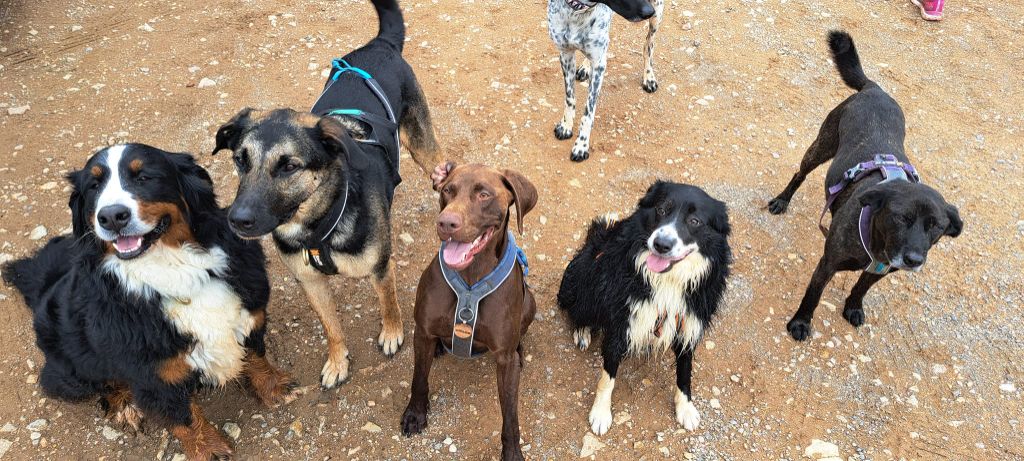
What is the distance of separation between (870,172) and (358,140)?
3660mm

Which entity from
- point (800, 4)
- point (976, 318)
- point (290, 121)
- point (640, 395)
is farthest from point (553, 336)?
point (800, 4)

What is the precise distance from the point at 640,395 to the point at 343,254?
2.22m

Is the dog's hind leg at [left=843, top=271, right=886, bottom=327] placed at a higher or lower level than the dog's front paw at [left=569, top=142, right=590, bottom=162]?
lower

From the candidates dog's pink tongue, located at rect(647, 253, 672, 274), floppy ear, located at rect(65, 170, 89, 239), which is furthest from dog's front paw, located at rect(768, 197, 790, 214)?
floppy ear, located at rect(65, 170, 89, 239)

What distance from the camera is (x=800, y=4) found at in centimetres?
783

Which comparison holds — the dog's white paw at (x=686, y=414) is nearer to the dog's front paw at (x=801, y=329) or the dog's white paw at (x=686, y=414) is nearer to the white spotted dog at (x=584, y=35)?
the dog's front paw at (x=801, y=329)

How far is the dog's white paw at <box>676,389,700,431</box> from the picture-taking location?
12.0ft

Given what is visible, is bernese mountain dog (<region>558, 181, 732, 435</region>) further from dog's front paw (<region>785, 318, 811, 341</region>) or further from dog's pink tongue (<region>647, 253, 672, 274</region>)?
dog's front paw (<region>785, 318, 811, 341</region>)

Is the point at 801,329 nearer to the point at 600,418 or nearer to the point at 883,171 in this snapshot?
the point at 883,171

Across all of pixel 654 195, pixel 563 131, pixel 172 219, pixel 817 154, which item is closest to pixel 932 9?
pixel 817 154

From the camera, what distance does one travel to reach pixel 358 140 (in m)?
3.47

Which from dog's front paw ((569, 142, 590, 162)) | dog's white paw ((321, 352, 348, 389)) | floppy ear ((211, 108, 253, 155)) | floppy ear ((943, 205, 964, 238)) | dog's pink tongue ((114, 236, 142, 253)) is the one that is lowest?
dog's white paw ((321, 352, 348, 389))

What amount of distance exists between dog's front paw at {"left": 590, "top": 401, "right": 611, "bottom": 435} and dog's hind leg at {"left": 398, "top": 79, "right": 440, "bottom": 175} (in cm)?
243

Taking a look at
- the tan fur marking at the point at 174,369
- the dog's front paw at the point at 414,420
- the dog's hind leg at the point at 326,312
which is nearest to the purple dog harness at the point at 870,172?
the dog's front paw at the point at 414,420
